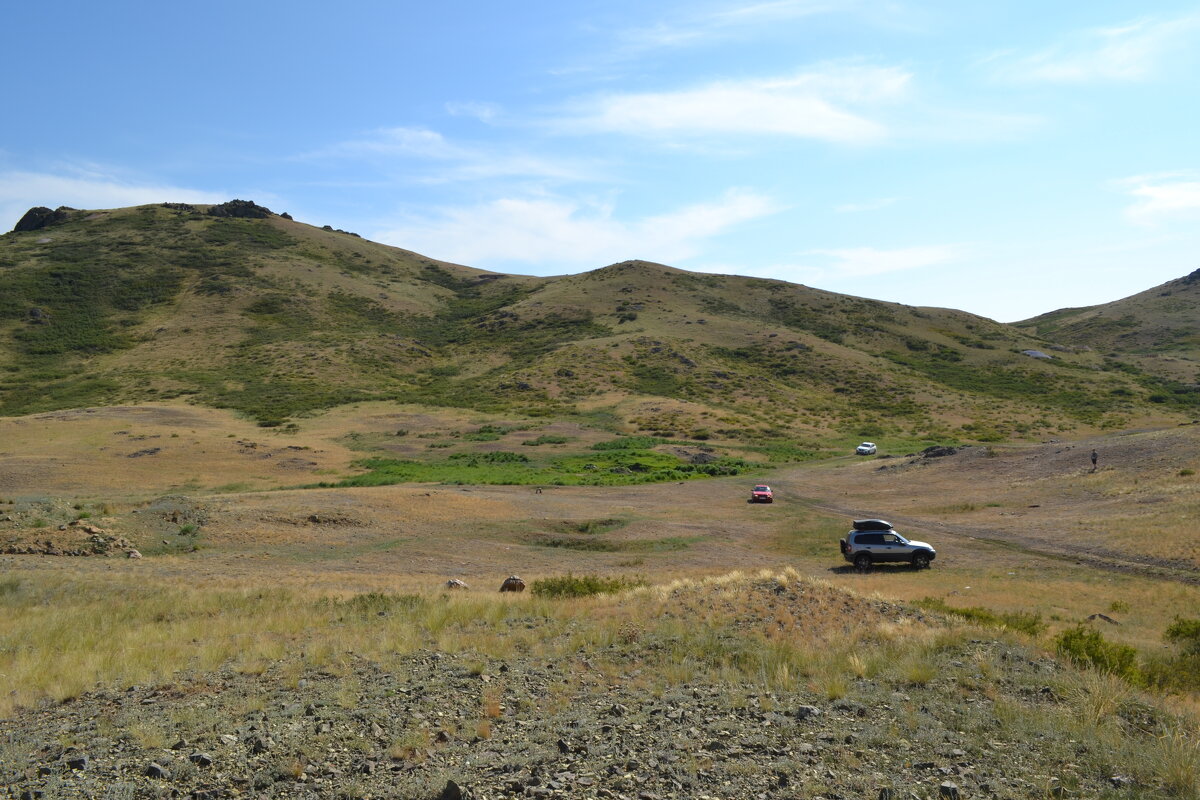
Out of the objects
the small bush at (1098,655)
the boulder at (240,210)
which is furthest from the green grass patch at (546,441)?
the boulder at (240,210)

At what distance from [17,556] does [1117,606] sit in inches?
1406

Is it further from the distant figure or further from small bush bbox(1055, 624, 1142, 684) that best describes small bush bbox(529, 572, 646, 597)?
small bush bbox(1055, 624, 1142, 684)

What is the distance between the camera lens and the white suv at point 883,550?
27.2 m

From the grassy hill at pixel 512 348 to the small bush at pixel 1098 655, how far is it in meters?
60.8

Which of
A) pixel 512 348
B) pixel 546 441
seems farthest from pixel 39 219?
pixel 546 441

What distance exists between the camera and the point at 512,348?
372ft

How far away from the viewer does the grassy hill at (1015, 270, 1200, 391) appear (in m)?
117

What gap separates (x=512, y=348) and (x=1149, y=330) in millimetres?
135290

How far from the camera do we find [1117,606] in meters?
19.4

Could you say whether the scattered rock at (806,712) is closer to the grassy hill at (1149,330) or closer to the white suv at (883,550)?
the white suv at (883,550)

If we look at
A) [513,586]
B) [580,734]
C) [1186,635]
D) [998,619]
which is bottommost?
[513,586]

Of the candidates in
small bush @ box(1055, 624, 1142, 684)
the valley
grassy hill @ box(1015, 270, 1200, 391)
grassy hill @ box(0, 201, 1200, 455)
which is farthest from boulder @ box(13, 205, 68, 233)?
grassy hill @ box(1015, 270, 1200, 391)

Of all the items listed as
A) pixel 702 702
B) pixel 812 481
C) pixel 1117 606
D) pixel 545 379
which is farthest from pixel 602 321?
pixel 702 702

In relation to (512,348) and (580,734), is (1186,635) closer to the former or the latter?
(580,734)
